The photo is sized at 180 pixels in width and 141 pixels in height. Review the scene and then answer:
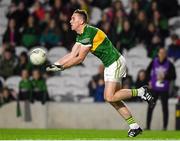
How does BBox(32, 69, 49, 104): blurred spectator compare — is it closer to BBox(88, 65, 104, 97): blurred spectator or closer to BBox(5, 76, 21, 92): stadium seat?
BBox(88, 65, 104, 97): blurred spectator

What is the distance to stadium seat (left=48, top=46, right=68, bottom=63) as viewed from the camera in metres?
23.1

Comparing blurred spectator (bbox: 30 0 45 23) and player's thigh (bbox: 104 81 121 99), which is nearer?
player's thigh (bbox: 104 81 121 99)

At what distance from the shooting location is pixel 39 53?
45.5 ft

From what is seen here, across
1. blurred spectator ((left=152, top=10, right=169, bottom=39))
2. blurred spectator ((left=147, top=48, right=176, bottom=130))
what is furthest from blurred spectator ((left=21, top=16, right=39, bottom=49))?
blurred spectator ((left=147, top=48, right=176, bottom=130))

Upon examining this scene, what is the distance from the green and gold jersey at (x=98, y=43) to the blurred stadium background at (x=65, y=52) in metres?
6.23

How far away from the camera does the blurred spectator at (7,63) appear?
22.5 meters

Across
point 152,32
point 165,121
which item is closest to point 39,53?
point 165,121

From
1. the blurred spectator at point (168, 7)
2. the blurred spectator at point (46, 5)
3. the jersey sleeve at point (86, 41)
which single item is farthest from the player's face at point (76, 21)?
A: the blurred spectator at point (46, 5)

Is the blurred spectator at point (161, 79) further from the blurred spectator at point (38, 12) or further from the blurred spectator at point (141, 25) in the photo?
the blurred spectator at point (38, 12)

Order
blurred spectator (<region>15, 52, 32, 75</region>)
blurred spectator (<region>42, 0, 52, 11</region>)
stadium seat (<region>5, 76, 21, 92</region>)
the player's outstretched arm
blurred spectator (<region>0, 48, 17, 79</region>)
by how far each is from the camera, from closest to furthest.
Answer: the player's outstretched arm < blurred spectator (<region>15, 52, 32, 75</region>) < blurred spectator (<region>0, 48, 17, 79</region>) < stadium seat (<region>5, 76, 21, 92</region>) < blurred spectator (<region>42, 0, 52, 11</region>)

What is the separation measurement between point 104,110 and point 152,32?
9.59ft

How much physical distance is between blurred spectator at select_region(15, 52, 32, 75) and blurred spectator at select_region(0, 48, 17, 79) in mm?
129

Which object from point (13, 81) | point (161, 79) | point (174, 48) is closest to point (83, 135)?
point (161, 79)

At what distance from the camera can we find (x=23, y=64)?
22.4 m
